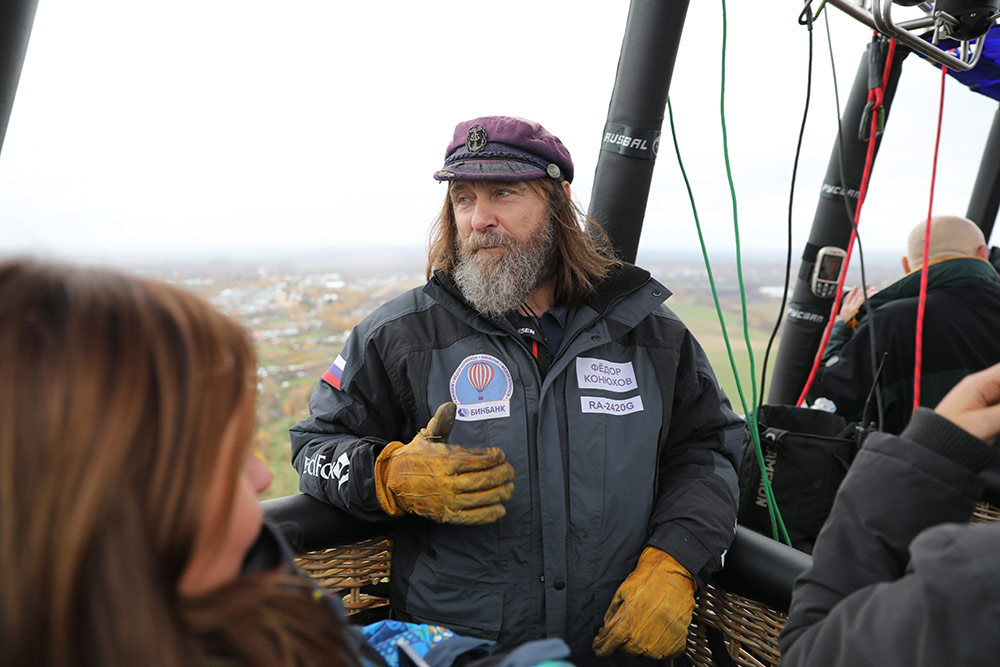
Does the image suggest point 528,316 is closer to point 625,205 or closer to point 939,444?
point 625,205

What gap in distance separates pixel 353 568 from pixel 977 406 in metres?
1.21

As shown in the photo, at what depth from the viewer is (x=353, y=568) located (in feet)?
4.96

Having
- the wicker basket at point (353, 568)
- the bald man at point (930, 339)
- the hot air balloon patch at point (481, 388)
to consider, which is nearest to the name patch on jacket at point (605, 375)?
the hot air balloon patch at point (481, 388)

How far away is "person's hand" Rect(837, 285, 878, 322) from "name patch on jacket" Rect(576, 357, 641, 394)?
163 cm

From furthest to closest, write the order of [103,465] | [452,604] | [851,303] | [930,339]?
[851,303]
[930,339]
[452,604]
[103,465]

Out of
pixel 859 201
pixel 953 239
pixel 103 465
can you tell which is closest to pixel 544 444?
pixel 103 465

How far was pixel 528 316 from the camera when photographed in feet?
5.35

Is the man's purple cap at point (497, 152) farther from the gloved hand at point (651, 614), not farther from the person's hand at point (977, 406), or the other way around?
the person's hand at point (977, 406)

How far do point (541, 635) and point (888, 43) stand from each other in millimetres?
2124

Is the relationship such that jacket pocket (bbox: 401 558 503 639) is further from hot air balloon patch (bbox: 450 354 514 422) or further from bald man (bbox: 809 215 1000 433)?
bald man (bbox: 809 215 1000 433)

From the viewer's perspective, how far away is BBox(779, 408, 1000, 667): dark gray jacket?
574 millimetres

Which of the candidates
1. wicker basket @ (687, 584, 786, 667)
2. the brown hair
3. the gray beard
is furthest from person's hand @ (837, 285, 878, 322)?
wicker basket @ (687, 584, 786, 667)

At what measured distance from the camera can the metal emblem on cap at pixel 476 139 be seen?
164cm

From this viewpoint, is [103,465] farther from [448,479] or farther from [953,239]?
[953,239]
